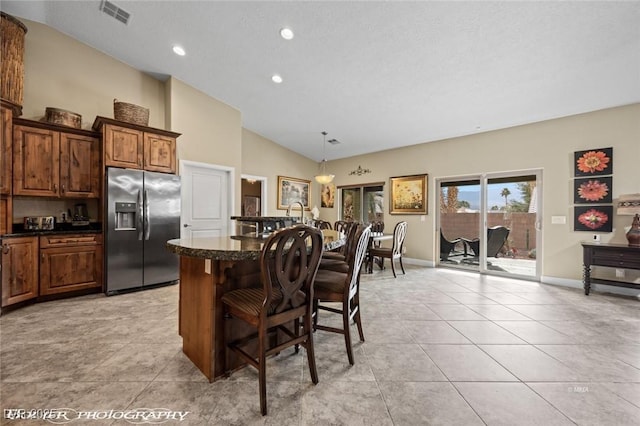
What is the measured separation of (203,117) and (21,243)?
9.78ft

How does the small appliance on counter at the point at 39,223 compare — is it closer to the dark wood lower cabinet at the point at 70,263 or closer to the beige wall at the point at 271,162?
the dark wood lower cabinet at the point at 70,263

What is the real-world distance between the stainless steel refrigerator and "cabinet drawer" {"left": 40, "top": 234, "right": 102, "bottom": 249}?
0.78ft

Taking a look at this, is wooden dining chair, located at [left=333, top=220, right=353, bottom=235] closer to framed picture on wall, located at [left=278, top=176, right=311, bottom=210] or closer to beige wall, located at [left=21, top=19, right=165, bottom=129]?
framed picture on wall, located at [left=278, top=176, right=311, bottom=210]

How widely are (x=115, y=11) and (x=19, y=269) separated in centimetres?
323

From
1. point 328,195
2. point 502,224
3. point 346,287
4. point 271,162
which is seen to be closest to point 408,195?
point 502,224

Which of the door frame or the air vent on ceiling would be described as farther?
the door frame

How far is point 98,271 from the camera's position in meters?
3.42

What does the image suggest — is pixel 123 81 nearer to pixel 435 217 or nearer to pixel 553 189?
pixel 435 217

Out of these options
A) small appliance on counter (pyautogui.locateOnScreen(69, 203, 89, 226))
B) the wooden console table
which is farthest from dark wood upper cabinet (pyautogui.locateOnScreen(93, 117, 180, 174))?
the wooden console table

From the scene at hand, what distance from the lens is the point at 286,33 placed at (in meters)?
2.89

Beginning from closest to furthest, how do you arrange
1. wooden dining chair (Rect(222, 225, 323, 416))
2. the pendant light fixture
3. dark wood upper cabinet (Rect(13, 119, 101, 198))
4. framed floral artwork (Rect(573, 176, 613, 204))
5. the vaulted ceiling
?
wooden dining chair (Rect(222, 225, 323, 416)) < the vaulted ceiling < dark wood upper cabinet (Rect(13, 119, 101, 198)) < framed floral artwork (Rect(573, 176, 613, 204)) < the pendant light fixture

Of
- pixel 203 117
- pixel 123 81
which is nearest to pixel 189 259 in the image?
pixel 203 117

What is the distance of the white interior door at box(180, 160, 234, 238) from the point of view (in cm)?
440

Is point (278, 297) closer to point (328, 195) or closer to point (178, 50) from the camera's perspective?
point (178, 50)
